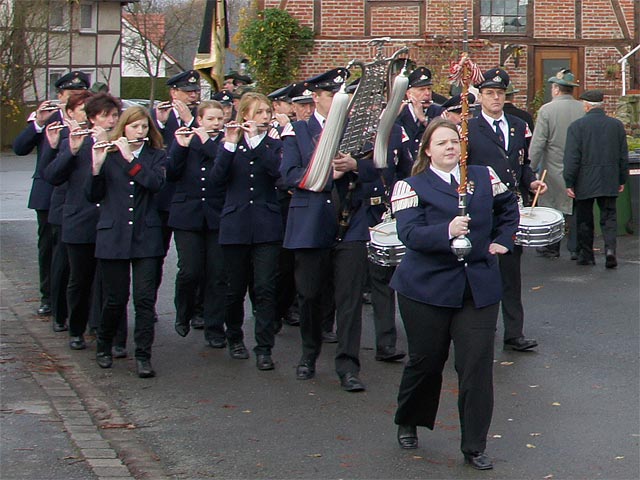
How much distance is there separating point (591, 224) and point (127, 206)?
21.3 feet

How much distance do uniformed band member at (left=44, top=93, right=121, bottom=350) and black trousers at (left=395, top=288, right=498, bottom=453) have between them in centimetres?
345

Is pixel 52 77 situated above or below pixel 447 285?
above

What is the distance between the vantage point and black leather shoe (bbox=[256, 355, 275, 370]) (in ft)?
28.6

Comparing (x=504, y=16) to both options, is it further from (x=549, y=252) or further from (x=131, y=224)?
(x=131, y=224)

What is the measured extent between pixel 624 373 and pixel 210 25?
5726 millimetres

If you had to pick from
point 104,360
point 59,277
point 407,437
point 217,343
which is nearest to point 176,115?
point 59,277

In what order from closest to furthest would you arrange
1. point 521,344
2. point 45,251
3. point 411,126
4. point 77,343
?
point 521,344 → point 77,343 → point 411,126 → point 45,251

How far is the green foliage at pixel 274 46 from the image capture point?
26250 mm

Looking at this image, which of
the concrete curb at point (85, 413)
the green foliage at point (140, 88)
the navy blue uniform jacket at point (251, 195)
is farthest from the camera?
the green foliage at point (140, 88)

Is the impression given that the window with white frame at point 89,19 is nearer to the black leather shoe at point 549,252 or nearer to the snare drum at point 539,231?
the black leather shoe at point 549,252

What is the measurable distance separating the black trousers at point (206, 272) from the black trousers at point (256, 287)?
301mm

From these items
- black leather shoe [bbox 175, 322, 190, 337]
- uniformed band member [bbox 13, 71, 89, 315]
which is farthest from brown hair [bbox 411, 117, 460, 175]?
uniformed band member [bbox 13, 71, 89, 315]

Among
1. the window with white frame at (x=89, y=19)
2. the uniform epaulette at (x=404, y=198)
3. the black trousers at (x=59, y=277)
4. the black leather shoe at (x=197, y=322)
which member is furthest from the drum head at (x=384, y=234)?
the window with white frame at (x=89, y=19)

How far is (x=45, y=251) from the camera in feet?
36.6
